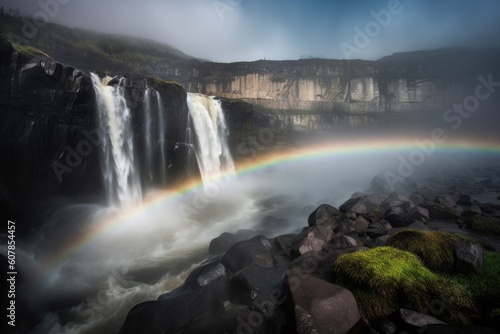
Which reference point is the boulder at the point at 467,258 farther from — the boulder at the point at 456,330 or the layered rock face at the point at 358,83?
the layered rock face at the point at 358,83

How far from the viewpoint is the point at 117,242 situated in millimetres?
14148

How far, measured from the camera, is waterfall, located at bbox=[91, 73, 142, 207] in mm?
18141

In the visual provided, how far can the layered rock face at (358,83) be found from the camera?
84500mm

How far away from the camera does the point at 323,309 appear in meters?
4.18

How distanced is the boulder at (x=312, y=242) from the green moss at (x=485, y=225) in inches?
287

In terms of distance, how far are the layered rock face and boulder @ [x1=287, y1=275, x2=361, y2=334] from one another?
8440 centimetres

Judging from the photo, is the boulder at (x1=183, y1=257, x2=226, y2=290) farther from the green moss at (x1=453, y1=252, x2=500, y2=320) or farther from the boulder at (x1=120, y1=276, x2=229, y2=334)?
the green moss at (x1=453, y1=252, x2=500, y2=320)

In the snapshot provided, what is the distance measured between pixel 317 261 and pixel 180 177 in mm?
20112

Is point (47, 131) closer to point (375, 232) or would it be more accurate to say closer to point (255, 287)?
point (255, 287)

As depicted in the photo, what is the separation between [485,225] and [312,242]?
337 inches

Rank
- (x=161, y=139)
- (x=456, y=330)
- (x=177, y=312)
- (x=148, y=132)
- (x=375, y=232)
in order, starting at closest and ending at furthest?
(x=456, y=330), (x=177, y=312), (x=375, y=232), (x=148, y=132), (x=161, y=139)

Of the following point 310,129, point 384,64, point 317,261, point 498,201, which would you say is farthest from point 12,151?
point 384,64

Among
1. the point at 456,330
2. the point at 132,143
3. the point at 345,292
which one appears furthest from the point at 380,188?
the point at 132,143

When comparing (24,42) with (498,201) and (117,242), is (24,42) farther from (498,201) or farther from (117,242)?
(498,201)
